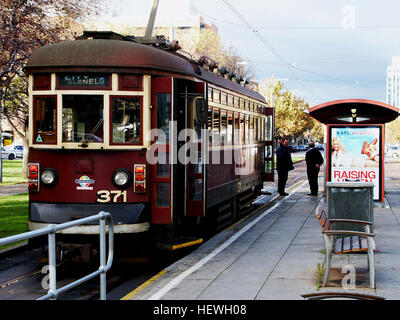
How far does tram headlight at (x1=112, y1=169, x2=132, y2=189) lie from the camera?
934 centimetres

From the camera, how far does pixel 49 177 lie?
30.9 feet

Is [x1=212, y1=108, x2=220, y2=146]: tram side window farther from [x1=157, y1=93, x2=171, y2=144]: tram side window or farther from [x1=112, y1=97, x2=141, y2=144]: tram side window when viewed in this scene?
[x1=112, y1=97, x2=141, y2=144]: tram side window

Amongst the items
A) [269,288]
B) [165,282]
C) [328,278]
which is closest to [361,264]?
[328,278]

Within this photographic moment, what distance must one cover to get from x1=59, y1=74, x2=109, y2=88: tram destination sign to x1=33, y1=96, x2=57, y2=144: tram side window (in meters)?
0.29

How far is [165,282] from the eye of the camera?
8148 mm

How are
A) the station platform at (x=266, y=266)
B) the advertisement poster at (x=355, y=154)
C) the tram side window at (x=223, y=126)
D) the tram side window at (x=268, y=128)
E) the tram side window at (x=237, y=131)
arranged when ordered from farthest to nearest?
the tram side window at (x=268, y=128) → the advertisement poster at (x=355, y=154) → the tram side window at (x=237, y=131) → the tram side window at (x=223, y=126) → the station platform at (x=266, y=266)

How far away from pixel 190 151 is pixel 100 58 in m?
2.14

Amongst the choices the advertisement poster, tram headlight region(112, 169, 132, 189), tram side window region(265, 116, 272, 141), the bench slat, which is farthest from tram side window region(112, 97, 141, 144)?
tram side window region(265, 116, 272, 141)

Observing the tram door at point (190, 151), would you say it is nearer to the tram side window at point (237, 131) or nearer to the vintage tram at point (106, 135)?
the vintage tram at point (106, 135)

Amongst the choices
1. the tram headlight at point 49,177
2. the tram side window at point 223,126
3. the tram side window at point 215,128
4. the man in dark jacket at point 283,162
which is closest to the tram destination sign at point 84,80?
the tram headlight at point 49,177

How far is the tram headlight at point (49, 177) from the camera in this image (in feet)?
30.8
